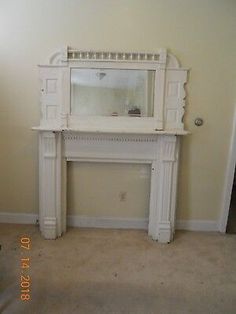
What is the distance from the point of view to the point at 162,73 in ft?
8.13

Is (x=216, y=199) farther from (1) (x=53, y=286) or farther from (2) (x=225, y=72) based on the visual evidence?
(1) (x=53, y=286)

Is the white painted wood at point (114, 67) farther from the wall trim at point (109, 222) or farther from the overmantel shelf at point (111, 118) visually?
the wall trim at point (109, 222)

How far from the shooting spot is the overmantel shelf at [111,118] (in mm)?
2484

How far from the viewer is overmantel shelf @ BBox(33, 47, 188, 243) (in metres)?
2.48

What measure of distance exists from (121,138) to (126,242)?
99cm

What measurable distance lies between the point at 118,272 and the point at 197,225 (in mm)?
1109

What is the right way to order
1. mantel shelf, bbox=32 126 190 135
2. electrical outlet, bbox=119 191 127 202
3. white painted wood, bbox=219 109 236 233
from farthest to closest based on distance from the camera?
1. electrical outlet, bbox=119 191 127 202
2. white painted wood, bbox=219 109 236 233
3. mantel shelf, bbox=32 126 190 135

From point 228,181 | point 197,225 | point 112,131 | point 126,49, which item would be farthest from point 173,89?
point 197,225

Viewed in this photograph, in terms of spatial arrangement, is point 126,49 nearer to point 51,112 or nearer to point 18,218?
point 51,112

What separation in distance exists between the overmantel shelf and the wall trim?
9.0 inches

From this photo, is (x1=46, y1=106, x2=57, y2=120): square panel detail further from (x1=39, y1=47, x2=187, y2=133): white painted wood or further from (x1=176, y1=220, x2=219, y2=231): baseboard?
(x1=176, y1=220, x2=219, y2=231): baseboard

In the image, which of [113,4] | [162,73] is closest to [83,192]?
[162,73]
